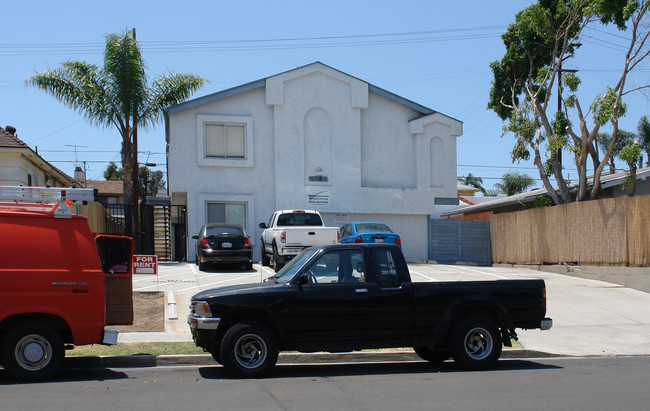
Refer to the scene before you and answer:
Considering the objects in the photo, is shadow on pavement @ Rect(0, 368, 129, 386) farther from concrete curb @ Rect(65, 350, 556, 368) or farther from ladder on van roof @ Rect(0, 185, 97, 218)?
ladder on van roof @ Rect(0, 185, 97, 218)

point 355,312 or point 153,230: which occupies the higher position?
point 153,230

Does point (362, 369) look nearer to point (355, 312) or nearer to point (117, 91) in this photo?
point (355, 312)

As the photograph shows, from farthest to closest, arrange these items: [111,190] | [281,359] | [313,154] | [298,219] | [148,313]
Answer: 1. [111,190]
2. [313,154]
3. [298,219]
4. [148,313]
5. [281,359]

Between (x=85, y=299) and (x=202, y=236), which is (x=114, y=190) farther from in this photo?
(x=85, y=299)

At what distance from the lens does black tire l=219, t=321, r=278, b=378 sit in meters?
8.78

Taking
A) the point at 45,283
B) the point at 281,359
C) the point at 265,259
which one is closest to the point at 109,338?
the point at 45,283

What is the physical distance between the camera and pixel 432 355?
34.5 ft

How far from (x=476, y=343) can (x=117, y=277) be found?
18.1 feet

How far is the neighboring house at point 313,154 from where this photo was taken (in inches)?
1044

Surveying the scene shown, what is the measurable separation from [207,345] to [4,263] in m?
2.86

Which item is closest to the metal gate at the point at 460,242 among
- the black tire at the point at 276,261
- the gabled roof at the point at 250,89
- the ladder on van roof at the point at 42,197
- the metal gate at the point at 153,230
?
the gabled roof at the point at 250,89

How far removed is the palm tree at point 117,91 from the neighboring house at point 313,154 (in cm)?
149

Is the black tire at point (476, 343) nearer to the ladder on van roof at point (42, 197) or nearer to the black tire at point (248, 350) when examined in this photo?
the black tire at point (248, 350)

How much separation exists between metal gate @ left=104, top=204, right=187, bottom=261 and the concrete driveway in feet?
8.89
